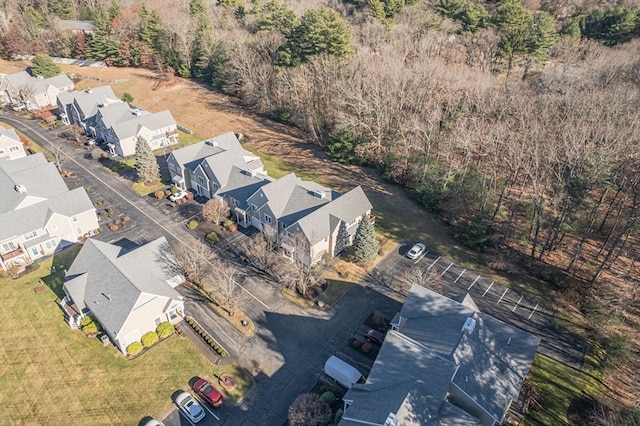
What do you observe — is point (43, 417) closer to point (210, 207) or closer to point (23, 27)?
point (210, 207)

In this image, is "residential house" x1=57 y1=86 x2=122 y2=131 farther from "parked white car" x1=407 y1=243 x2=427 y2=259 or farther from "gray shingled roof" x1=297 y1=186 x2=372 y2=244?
"parked white car" x1=407 y1=243 x2=427 y2=259

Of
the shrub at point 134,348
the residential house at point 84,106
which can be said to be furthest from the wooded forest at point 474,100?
the shrub at point 134,348

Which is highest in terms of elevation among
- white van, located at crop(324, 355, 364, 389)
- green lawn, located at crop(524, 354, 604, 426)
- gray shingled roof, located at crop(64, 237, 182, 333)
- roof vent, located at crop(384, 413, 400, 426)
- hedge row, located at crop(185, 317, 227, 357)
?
roof vent, located at crop(384, 413, 400, 426)

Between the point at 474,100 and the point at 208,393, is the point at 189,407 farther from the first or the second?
the point at 474,100

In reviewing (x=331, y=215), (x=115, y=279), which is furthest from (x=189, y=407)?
(x=331, y=215)

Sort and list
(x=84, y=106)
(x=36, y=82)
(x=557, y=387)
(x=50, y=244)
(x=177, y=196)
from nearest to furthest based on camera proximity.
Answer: (x=557, y=387) → (x=50, y=244) → (x=177, y=196) → (x=84, y=106) → (x=36, y=82)

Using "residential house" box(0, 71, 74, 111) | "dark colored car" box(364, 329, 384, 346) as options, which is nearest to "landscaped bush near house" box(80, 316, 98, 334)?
"dark colored car" box(364, 329, 384, 346)
